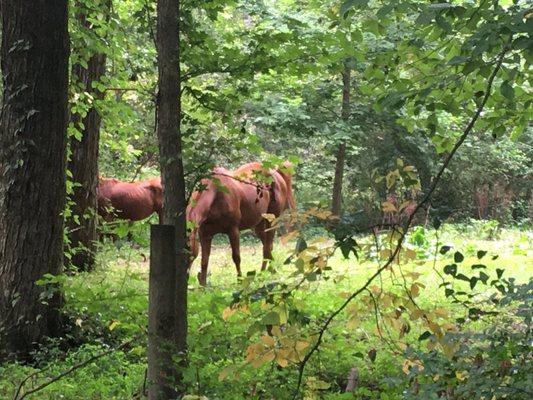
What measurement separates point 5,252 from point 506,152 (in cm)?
1665

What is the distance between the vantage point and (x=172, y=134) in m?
3.53

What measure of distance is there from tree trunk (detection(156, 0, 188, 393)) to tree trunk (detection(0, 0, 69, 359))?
194 cm

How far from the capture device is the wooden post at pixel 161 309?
3070mm

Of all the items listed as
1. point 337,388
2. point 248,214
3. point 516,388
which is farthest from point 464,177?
point 516,388

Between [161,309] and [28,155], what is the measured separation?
8.34 feet

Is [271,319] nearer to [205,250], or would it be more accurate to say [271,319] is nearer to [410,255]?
[410,255]

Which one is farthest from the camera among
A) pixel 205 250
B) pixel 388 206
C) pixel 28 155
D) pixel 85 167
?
pixel 85 167

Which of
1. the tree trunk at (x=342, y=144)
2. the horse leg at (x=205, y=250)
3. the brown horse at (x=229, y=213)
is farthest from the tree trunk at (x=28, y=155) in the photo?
the tree trunk at (x=342, y=144)

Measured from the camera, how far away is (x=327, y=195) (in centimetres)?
2058

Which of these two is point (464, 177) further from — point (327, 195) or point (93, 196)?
point (93, 196)

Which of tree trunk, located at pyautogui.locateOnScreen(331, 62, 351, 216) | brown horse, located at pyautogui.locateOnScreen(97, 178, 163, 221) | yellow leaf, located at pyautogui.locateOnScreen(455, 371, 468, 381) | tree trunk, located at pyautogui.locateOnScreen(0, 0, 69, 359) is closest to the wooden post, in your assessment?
yellow leaf, located at pyautogui.locateOnScreen(455, 371, 468, 381)

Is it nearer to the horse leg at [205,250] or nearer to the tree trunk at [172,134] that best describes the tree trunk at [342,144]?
the horse leg at [205,250]

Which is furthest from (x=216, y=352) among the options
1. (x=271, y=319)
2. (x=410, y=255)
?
(x=410, y=255)

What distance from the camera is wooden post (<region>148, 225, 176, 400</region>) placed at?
3070mm
